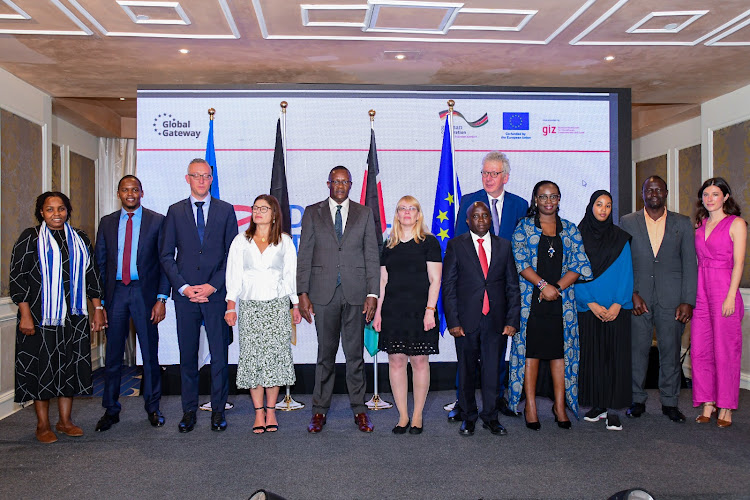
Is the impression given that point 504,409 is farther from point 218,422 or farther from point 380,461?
point 218,422

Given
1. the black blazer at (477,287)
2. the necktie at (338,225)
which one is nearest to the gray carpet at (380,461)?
the black blazer at (477,287)

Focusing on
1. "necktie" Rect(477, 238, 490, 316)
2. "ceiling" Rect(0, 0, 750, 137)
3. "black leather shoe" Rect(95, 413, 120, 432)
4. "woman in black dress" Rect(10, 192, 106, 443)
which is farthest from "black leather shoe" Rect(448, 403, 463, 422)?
"ceiling" Rect(0, 0, 750, 137)

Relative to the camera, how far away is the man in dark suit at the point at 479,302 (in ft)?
13.0

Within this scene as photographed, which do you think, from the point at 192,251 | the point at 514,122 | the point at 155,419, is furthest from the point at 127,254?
the point at 514,122

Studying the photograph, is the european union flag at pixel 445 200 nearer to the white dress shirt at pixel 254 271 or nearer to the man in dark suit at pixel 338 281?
the man in dark suit at pixel 338 281

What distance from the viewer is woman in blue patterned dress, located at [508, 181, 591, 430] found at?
13.3 ft

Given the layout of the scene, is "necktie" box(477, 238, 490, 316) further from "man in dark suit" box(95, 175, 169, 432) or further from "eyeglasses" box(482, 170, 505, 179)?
"man in dark suit" box(95, 175, 169, 432)

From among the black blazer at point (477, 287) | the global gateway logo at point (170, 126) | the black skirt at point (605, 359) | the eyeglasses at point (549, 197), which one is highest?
the global gateway logo at point (170, 126)

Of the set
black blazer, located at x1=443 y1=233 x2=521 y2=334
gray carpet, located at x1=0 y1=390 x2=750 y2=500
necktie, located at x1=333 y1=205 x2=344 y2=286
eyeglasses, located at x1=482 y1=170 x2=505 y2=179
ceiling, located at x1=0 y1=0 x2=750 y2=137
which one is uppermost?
ceiling, located at x1=0 y1=0 x2=750 y2=137

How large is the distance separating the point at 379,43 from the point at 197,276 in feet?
7.73

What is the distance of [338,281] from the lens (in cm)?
411

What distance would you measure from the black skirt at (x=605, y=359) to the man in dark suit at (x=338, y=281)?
1.52m

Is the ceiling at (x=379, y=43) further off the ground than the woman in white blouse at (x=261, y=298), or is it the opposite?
the ceiling at (x=379, y=43)

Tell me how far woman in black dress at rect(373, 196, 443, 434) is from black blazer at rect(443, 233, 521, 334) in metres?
0.11
